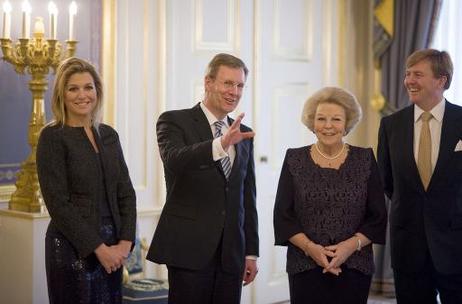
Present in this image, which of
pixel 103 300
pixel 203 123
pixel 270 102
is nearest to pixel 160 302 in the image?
pixel 103 300

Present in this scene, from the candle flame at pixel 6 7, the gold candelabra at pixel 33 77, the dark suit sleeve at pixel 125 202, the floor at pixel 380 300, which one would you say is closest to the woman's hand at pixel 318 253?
the dark suit sleeve at pixel 125 202

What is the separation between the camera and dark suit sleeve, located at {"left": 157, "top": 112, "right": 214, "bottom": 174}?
269cm

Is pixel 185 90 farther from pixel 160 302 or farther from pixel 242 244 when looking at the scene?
pixel 242 244

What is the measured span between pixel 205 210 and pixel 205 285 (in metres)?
0.27

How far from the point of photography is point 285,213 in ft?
9.89

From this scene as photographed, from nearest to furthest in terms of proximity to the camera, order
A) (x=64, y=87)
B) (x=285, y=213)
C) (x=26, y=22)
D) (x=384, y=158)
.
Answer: (x=64, y=87)
(x=285, y=213)
(x=384, y=158)
(x=26, y=22)

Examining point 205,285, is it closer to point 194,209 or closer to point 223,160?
point 194,209

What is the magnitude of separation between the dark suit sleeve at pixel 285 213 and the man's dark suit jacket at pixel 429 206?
57 centimetres

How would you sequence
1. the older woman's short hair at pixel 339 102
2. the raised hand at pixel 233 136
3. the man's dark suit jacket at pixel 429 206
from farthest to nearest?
the man's dark suit jacket at pixel 429 206 → the older woman's short hair at pixel 339 102 → the raised hand at pixel 233 136

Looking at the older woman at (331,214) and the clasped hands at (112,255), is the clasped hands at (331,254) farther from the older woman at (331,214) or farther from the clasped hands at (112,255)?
the clasped hands at (112,255)

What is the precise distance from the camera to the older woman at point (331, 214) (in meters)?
2.96

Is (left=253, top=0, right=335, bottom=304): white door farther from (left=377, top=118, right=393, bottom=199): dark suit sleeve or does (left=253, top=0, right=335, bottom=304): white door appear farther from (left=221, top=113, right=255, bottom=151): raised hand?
(left=221, top=113, right=255, bottom=151): raised hand

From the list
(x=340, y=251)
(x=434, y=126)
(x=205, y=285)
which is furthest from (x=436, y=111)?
(x=205, y=285)

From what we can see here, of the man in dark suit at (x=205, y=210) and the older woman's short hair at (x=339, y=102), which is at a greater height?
the older woman's short hair at (x=339, y=102)
